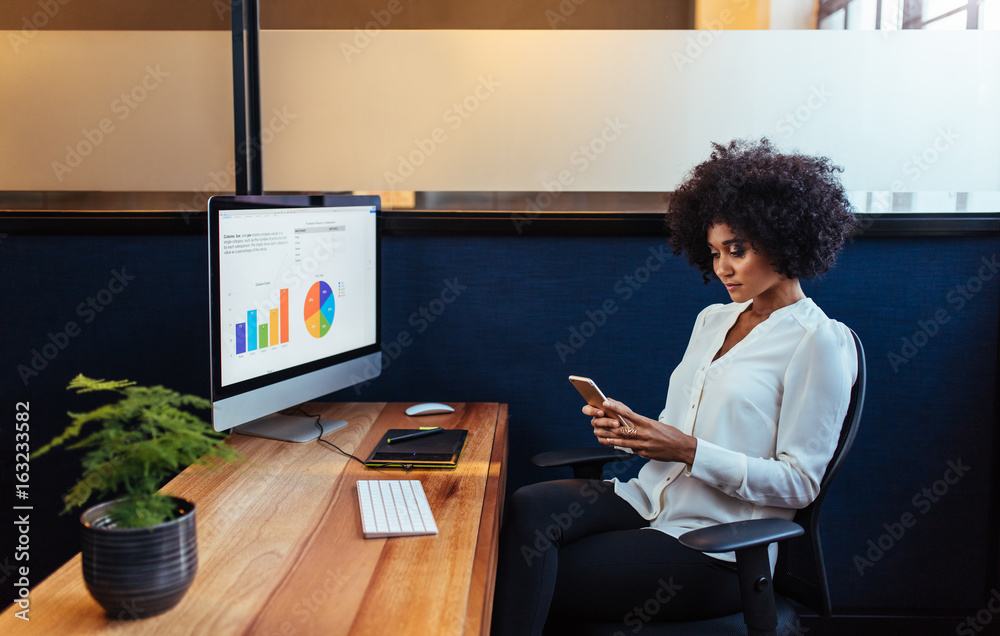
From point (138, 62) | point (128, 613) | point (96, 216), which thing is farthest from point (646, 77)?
point (128, 613)

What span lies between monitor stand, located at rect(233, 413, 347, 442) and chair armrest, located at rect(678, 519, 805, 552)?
937 mm

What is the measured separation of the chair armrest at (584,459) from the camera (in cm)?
176

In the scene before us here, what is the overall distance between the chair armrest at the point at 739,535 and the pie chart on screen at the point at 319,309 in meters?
1.01

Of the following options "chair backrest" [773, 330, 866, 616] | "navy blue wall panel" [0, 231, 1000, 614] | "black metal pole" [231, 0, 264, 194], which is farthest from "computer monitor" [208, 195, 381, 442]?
"chair backrest" [773, 330, 866, 616]

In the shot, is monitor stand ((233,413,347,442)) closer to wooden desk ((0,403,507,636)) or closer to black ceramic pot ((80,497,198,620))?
wooden desk ((0,403,507,636))

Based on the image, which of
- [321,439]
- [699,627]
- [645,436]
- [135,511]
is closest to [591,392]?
[645,436]

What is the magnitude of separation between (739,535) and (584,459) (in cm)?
56

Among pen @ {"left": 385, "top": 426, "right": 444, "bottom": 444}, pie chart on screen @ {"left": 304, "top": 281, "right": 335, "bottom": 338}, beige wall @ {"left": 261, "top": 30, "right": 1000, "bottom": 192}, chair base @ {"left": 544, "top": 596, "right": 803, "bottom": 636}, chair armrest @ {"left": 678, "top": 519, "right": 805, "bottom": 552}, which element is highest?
beige wall @ {"left": 261, "top": 30, "right": 1000, "bottom": 192}

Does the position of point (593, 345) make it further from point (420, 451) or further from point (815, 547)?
point (815, 547)

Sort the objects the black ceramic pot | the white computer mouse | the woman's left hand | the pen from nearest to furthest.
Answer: the black ceramic pot, the woman's left hand, the pen, the white computer mouse

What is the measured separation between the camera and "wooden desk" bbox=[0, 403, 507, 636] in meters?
0.94

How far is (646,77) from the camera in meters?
2.22

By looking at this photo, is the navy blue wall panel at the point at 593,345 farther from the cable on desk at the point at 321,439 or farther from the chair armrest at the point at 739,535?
the chair armrest at the point at 739,535

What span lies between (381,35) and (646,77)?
796 millimetres
